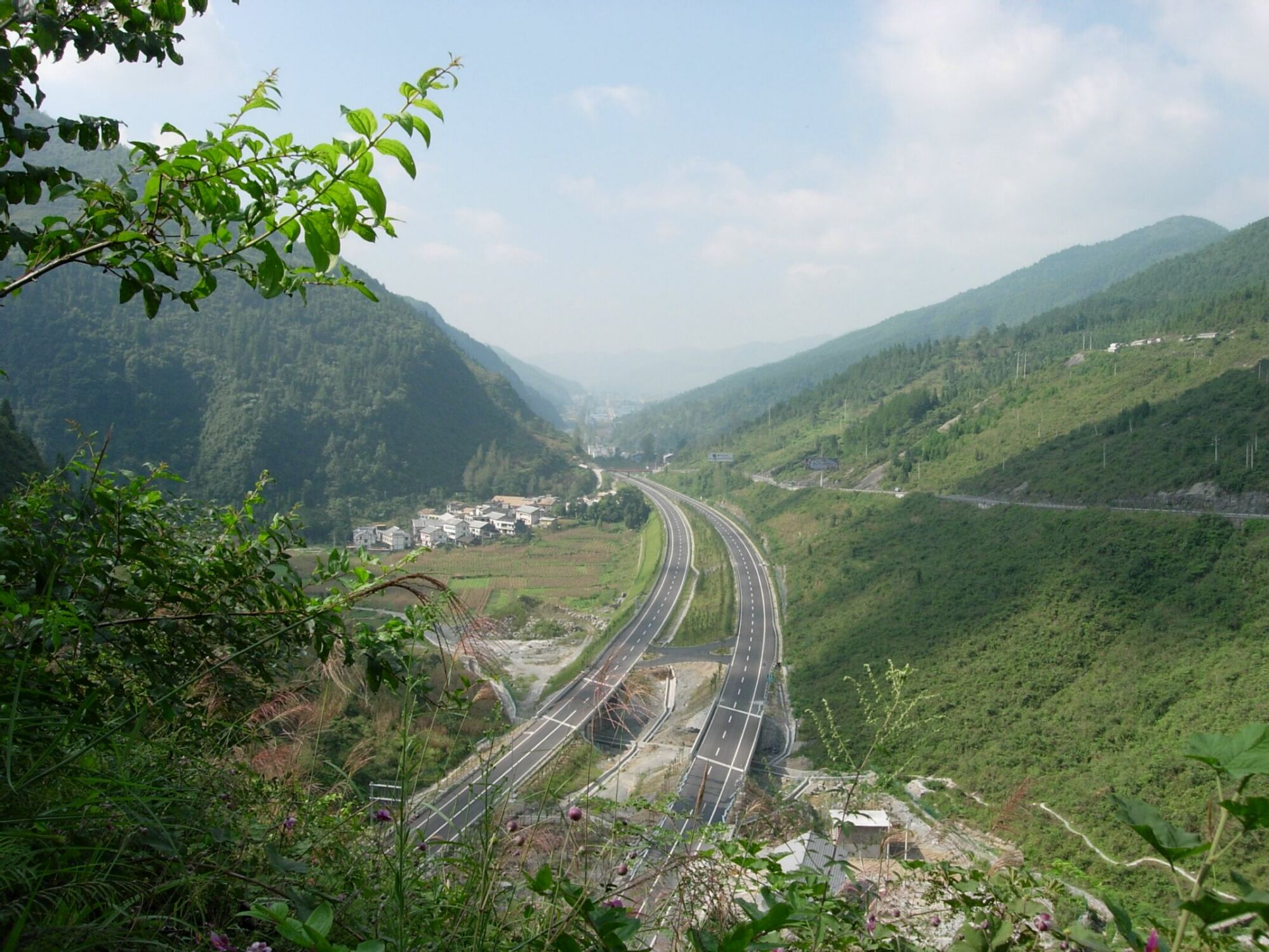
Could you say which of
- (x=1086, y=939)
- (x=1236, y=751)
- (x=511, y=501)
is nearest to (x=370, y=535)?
(x=511, y=501)

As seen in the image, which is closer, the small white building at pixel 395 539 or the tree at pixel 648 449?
the small white building at pixel 395 539

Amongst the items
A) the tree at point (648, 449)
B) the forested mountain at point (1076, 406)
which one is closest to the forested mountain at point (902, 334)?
the tree at point (648, 449)

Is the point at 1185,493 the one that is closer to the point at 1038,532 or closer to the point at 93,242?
the point at 1038,532

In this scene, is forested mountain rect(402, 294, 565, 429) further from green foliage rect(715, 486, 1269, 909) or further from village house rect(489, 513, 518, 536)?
green foliage rect(715, 486, 1269, 909)

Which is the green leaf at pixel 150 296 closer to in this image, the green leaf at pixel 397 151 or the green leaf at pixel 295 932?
the green leaf at pixel 397 151

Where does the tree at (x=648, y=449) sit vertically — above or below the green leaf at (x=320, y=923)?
below

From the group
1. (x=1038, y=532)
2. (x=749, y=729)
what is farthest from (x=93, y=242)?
(x=1038, y=532)

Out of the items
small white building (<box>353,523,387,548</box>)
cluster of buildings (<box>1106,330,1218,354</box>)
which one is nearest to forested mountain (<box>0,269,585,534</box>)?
small white building (<box>353,523,387,548</box>)
